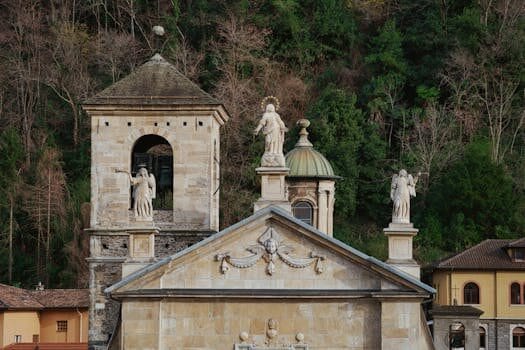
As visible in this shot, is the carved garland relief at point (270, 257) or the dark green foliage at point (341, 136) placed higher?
the dark green foliage at point (341, 136)

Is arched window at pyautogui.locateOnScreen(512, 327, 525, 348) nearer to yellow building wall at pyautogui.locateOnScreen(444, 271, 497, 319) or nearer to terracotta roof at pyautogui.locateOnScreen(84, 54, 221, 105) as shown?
yellow building wall at pyautogui.locateOnScreen(444, 271, 497, 319)

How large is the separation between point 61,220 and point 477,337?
21.9m

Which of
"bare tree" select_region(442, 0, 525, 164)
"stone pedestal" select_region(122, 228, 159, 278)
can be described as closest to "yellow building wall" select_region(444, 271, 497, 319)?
"bare tree" select_region(442, 0, 525, 164)

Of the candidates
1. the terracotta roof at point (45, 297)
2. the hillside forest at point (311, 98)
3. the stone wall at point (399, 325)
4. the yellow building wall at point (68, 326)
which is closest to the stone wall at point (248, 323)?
the stone wall at point (399, 325)

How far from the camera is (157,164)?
42.9 meters

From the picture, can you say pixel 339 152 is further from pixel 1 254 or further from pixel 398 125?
pixel 1 254

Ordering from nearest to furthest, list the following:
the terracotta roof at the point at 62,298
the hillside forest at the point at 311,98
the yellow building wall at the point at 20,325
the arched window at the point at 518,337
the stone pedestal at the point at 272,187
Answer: the stone pedestal at the point at 272,187 < the arched window at the point at 518,337 < the yellow building wall at the point at 20,325 < the terracotta roof at the point at 62,298 < the hillside forest at the point at 311,98

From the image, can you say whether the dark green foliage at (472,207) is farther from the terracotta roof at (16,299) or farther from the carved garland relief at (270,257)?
the carved garland relief at (270,257)

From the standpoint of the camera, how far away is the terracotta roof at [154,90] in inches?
1665

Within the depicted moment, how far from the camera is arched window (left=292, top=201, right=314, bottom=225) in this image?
4809 cm

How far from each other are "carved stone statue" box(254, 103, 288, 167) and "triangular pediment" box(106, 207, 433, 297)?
152cm

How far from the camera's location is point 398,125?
261ft

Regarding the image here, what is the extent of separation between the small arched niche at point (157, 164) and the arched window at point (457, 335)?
19.6 m

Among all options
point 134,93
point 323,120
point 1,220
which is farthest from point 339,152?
point 134,93
